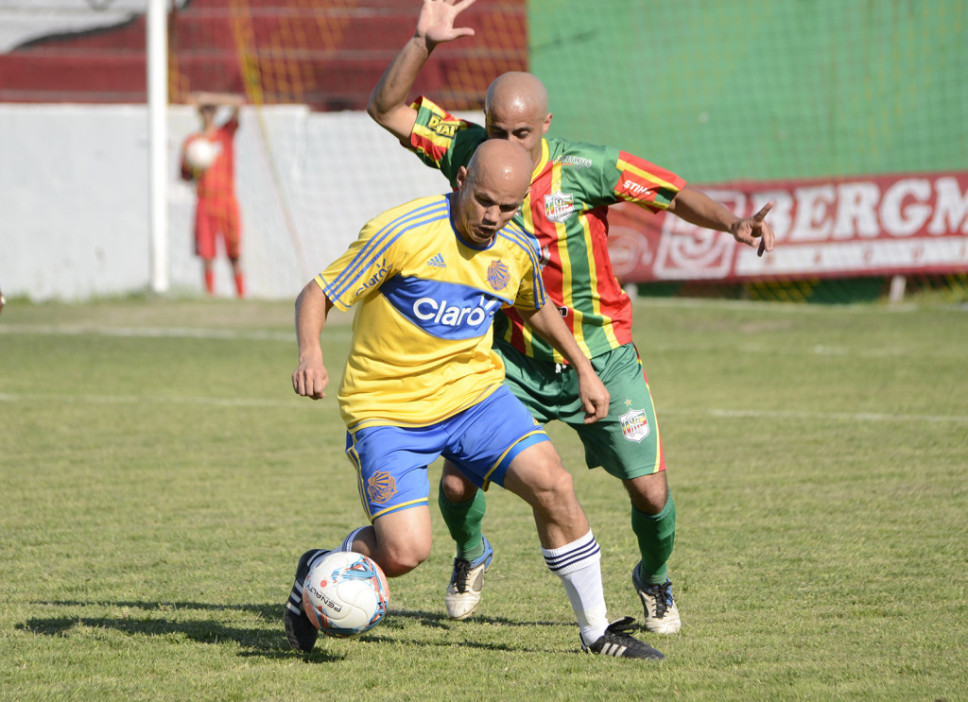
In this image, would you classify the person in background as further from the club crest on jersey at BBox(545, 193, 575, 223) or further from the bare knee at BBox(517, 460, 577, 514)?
the bare knee at BBox(517, 460, 577, 514)

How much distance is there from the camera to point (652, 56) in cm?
1850

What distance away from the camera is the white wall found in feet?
53.9

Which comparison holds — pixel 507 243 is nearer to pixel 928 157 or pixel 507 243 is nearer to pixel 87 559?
pixel 87 559

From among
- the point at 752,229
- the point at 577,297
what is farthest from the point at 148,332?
the point at 752,229

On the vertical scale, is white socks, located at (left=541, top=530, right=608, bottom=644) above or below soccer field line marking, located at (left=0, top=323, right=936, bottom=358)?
above

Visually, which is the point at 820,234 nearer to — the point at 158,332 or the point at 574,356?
the point at 158,332

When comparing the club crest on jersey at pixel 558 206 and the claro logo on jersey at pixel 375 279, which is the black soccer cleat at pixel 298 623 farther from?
the club crest on jersey at pixel 558 206

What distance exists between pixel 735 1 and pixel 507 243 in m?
15.7

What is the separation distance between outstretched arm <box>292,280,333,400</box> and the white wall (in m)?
12.5

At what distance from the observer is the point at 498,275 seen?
4.12 m

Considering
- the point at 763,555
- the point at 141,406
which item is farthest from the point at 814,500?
the point at 141,406

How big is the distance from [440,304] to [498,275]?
0.77ft

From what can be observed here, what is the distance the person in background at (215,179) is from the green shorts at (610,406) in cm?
1222

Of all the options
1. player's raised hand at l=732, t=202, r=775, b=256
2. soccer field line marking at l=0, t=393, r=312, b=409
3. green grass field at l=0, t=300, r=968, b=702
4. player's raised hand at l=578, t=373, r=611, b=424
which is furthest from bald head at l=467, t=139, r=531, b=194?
soccer field line marking at l=0, t=393, r=312, b=409
